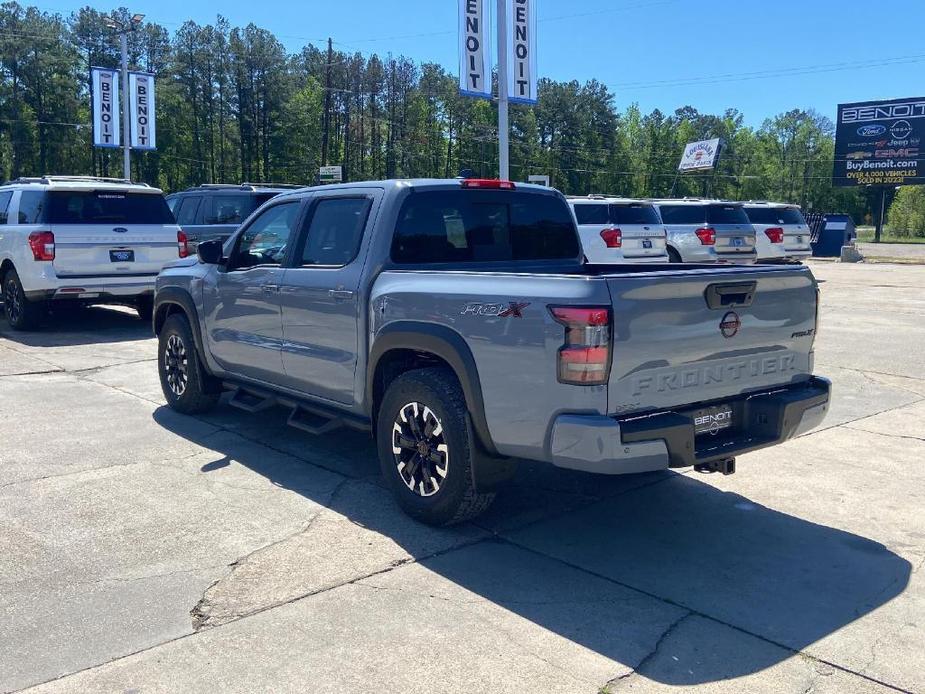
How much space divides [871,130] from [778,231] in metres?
33.2

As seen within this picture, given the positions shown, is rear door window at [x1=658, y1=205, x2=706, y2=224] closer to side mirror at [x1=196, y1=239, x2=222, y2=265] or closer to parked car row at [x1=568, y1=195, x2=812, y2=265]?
parked car row at [x1=568, y1=195, x2=812, y2=265]

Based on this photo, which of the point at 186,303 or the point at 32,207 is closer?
the point at 186,303

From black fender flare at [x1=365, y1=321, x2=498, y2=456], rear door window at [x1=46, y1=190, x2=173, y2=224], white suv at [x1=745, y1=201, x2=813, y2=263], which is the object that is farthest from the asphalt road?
white suv at [x1=745, y1=201, x2=813, y2=263]

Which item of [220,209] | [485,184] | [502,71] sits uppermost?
[502,71]

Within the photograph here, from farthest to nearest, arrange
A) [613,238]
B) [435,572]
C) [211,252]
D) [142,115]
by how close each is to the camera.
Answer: [142,115]
[613,238]
[211,252]
[435,572]

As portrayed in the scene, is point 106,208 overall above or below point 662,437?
above

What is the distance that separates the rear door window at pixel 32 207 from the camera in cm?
1152

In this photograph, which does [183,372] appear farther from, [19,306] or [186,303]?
[19,306]

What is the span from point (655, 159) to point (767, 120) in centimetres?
2804

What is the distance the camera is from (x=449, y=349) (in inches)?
182

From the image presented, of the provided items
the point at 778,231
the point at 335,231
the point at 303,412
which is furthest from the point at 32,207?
the point at 778,231

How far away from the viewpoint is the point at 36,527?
498 centimetres

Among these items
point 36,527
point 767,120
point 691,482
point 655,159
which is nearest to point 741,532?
→ point 691,482

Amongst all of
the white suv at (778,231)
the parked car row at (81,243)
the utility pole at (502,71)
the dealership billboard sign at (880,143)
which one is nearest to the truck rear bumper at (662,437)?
the parked car row at (81,243)
